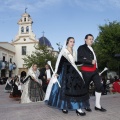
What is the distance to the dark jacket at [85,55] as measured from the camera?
5656mm

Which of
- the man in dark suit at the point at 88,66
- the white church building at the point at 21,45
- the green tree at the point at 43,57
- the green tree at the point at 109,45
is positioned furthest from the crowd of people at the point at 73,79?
the white church building at the point at 21,45

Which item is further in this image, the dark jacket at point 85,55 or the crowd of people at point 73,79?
the dark jacket at point 85,55

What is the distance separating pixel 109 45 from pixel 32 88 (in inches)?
860

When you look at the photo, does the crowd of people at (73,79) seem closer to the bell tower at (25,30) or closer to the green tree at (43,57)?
the green tree at (43,57)

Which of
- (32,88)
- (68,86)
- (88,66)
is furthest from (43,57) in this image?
(68,86)

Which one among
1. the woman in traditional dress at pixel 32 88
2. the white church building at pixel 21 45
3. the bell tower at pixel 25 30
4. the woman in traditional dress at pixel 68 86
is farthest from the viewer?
the bell tower at pixel 25 30

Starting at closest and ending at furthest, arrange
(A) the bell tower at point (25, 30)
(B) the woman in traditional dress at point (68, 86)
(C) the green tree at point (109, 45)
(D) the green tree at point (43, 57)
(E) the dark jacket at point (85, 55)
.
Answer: (B) the woman in traditional dress at point (68, 86)
(E) the dark jacket at point (85, 55)
(C) the green tree at point (109, 45)
(D) the green tree at point (43, 57)
(A) the bell tower at point (25, 30)

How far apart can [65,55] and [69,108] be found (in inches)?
44.3

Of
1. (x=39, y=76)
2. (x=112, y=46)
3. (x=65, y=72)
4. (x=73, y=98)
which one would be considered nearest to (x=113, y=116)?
(x=73, y=98)

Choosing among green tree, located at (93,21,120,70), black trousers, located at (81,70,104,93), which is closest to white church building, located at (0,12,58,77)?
green tree, located at (93,21,120,70)

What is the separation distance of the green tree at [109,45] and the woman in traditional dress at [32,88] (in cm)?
2125

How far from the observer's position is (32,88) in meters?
10.8

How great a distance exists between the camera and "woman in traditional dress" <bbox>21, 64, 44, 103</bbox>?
10.6 metres

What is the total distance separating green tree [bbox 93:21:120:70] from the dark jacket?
84.0 ft
